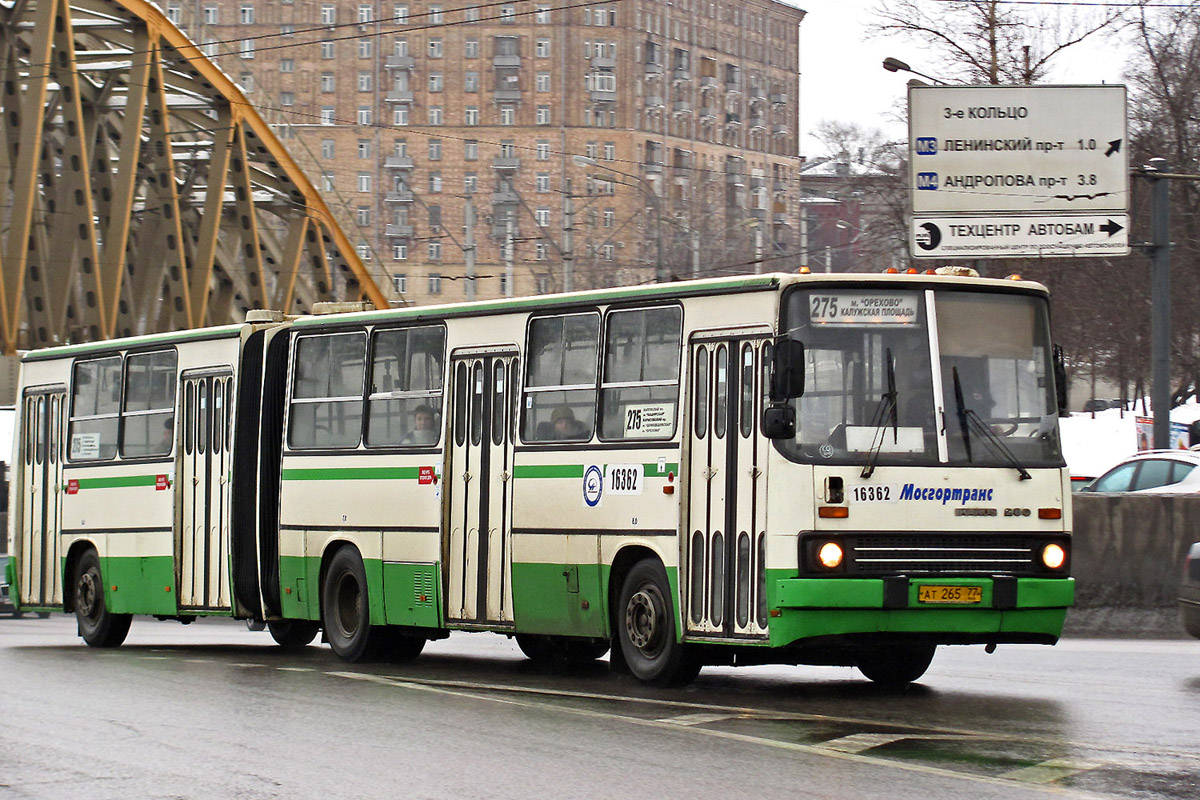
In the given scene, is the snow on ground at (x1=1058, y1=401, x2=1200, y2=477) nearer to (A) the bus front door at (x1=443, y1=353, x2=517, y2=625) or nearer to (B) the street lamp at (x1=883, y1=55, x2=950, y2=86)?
(B) the street lamp at (x1=883, y1=55, x2=950, y2=86)

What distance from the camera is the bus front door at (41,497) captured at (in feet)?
65.9

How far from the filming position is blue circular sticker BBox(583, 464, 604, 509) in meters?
13.3

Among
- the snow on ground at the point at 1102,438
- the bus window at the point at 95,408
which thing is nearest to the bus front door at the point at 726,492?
the bus window at the point at 95,408

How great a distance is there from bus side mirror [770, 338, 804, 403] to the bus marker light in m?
0.90

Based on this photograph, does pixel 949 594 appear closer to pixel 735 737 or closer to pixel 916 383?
pixel 916 383

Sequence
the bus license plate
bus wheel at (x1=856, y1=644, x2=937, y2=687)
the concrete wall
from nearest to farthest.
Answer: the bus license plate, bus wheel at (x1=856, y1=644, x2=937, y2=687), the concrete wall

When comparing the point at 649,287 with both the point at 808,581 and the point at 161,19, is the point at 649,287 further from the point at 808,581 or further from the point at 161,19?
Answer: the point at 161,19

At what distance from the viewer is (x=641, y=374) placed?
13.1 m

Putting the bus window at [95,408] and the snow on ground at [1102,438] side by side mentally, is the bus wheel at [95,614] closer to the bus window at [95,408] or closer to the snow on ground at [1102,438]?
the bus window at [95,408]

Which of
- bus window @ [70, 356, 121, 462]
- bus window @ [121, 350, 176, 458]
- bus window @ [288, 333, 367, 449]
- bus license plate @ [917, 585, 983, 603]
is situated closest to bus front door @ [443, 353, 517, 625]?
bus window @ [288, 333, 367, 449]

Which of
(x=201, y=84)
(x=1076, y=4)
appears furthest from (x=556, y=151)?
(x=1076, y=4)

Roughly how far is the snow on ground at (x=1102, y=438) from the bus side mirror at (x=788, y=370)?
1748 inches

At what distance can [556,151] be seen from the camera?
122 meters

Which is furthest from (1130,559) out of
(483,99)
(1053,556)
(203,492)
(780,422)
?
(483,99)
